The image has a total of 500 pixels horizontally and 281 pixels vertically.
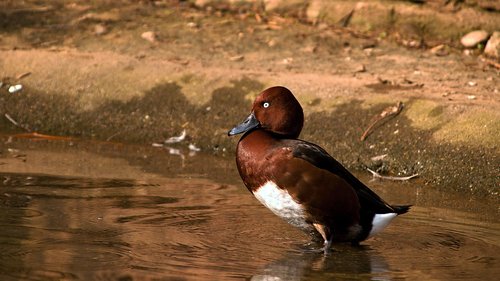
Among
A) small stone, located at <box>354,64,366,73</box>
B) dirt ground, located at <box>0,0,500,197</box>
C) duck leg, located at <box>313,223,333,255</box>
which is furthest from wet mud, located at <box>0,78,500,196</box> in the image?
duck leg, located at <box>313,223,333,255</box>

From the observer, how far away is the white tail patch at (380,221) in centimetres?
571

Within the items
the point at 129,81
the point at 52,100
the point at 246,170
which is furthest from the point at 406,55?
the point at 246,170

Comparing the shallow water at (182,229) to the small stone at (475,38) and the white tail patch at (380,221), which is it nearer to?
the white tail patch at (380,221)

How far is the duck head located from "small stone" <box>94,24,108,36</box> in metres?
3.93

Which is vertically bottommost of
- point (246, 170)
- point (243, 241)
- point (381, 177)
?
point (381, 177)

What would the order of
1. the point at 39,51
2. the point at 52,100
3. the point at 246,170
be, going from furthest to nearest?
the point at 39,51, the point at 52,100, the point at 246,170

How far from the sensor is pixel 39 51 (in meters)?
8.95

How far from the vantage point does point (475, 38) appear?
30.0 feet

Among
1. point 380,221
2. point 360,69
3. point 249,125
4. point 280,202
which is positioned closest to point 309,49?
point 360,69

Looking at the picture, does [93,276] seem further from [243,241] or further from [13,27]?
[13,27]

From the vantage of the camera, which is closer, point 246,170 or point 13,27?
point 246,170

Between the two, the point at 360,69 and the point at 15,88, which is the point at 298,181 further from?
the point at 15,88

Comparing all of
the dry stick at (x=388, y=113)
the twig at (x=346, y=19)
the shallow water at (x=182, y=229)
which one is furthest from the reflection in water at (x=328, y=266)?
the twig at (x=346, y=19)

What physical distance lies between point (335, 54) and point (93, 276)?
4.74 meters
